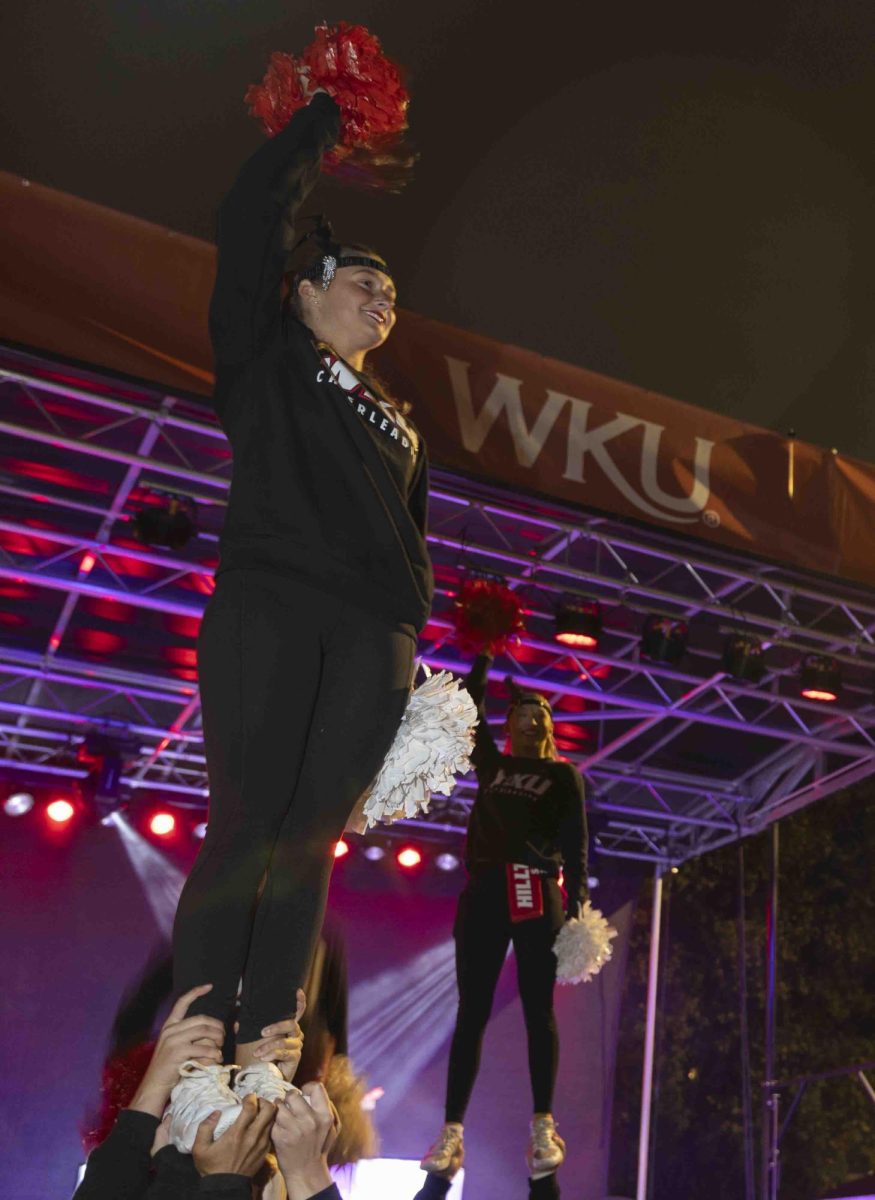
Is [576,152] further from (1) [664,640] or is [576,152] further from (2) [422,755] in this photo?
(2) [422,755]

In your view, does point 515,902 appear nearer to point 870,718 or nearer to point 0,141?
point 0,141

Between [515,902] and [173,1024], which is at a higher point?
[515,902]

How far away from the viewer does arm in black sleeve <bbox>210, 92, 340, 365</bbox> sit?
85.2 inches

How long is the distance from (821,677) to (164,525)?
173 inches

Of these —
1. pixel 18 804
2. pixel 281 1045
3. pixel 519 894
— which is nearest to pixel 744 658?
pixel 519 894

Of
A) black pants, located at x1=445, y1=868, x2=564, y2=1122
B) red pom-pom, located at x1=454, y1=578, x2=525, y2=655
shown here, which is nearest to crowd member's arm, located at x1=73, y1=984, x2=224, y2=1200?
black pants, located at x1=445, y1=868, x2=564, y2=1122

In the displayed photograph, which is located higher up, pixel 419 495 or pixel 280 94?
pixel 280 94

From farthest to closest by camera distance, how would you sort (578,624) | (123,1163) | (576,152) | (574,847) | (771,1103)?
(771,1103)
(578,624)
(576,152)
(574,847)
(123,1163)

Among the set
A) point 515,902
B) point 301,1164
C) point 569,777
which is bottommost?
point 301,1164

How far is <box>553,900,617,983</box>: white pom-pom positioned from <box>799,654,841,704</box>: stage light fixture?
400cm

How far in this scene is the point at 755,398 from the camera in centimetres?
709

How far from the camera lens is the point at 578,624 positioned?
7754 millimetres

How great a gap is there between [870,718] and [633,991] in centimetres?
370

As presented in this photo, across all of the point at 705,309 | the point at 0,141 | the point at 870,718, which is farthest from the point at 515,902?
the point at 870,718
